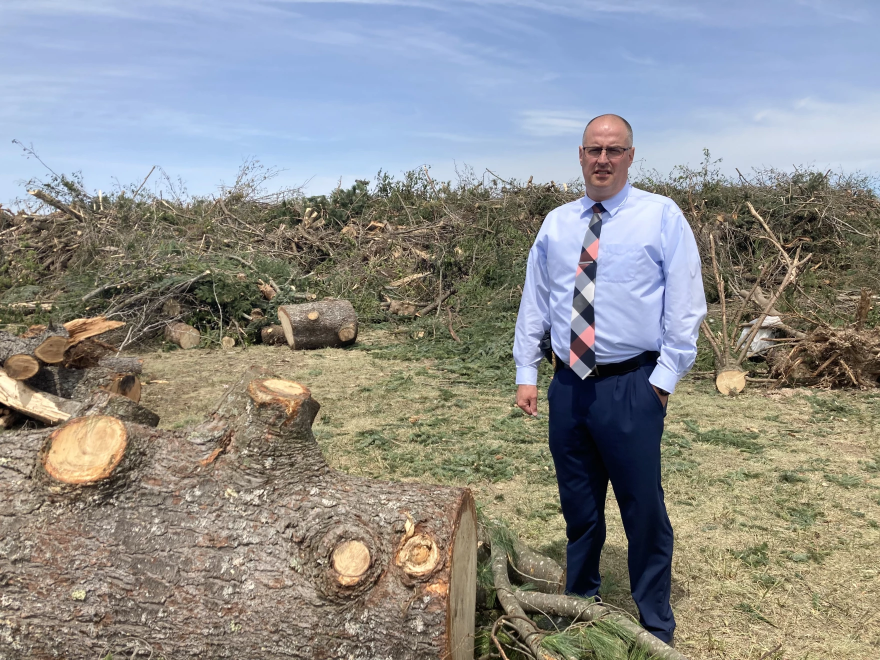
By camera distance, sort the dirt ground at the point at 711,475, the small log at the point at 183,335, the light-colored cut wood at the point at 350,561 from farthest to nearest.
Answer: the small log at the point at 183,335
the dirt ground at the point at 711,475
the light-colored cut wood at the point at 350,561

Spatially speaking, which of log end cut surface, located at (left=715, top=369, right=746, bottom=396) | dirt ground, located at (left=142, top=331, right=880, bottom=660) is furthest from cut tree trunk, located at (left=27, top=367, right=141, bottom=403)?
log end cut surface, located at (left=715, top=369, right=746, bottom=396)

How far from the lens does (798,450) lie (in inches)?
224

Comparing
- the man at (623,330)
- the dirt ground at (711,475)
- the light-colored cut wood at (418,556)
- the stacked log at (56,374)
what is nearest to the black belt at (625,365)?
the man at (623,330)

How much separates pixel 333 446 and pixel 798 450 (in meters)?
3.84

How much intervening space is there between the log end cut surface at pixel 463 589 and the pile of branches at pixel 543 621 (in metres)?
0.12

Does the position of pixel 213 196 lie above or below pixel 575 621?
above

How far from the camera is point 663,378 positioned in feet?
8.54

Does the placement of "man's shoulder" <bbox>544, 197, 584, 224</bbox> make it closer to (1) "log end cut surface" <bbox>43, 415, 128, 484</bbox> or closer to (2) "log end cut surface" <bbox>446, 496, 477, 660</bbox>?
(2) "log end cut surface" <bbox>446, 496, 477, 660</bbox>

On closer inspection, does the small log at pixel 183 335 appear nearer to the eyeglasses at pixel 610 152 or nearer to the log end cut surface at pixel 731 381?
the log end cut surface at pixel 731 381

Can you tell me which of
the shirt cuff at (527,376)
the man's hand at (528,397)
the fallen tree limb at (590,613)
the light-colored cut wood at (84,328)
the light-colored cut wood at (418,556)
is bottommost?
the fallen tree limb at (590,613)

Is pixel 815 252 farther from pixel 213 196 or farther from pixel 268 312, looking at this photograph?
pixel 213 196

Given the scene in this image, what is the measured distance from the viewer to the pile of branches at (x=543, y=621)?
254 cm

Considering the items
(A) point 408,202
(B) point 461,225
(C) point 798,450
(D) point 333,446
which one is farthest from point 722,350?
(A) point 408,202

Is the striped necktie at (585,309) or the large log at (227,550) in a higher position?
the striped necktie at (585,309)
